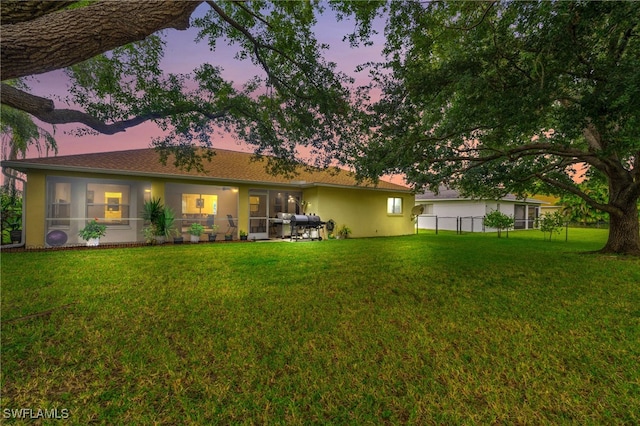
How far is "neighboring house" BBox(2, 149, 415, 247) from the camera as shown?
35.3 feet

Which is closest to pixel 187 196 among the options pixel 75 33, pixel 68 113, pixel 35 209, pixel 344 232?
pixel 35 209

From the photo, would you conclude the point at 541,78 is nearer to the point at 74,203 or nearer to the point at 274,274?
the point at 274,274

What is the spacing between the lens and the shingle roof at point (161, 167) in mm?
10500

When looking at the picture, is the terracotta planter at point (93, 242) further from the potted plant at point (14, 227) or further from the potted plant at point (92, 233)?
the potted plant at point (14, 227)

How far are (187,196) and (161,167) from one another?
3.64 m

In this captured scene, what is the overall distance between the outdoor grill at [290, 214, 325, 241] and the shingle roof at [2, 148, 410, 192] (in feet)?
6.03

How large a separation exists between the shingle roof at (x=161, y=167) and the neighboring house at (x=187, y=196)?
32mm

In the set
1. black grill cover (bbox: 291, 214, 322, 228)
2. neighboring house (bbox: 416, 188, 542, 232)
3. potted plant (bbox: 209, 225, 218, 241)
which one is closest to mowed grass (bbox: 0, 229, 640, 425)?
black grill cover (bbox: 291, 214, 322, 228)

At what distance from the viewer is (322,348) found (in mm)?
3215

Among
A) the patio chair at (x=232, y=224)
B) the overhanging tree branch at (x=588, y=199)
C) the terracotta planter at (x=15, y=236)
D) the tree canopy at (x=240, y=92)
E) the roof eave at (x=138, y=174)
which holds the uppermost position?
the tree canopy at (x=240, y=92)

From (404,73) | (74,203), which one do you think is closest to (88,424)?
(404,73)

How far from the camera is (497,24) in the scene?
6523 millimetres

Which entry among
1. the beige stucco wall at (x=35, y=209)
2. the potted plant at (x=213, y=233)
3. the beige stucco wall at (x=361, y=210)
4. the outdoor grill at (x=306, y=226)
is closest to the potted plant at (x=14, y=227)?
the beige stucco wall at (x=35, y=209)

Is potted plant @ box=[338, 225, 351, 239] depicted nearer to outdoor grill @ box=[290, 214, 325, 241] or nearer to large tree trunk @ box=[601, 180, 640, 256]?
outdoor grill @ box=[290, 214, 325, 241]
